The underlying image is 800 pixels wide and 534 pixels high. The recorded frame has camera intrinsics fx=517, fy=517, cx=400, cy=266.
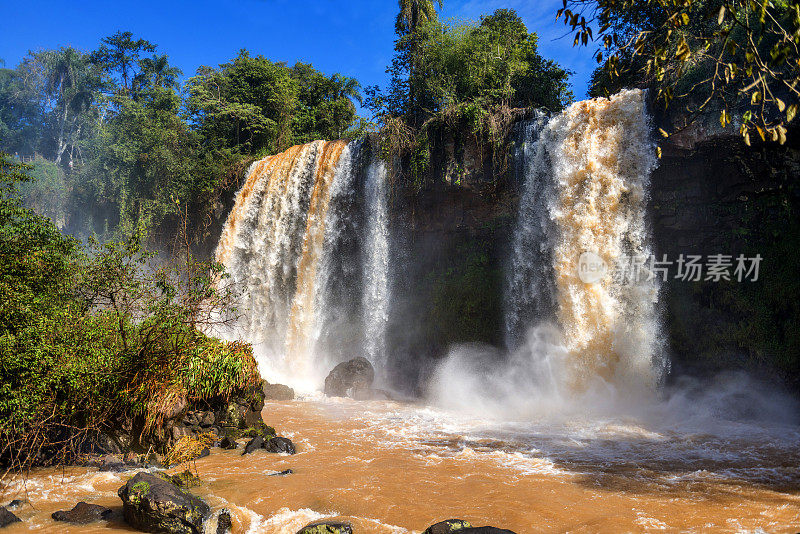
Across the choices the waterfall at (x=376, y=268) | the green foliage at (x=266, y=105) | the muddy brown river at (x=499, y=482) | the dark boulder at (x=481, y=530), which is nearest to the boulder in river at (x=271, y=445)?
the muddy brown river at (x=499, y=482)

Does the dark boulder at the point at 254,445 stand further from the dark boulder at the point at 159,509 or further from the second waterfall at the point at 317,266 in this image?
the second waterfall at the point at 317,266

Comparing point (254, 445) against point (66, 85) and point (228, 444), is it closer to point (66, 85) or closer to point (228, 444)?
point (228, 444)

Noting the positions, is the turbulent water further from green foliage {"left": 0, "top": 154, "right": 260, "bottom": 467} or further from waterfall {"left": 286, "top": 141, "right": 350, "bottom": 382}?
green foliage {"left": 0, "top": 154, "right": 260, "bottom": 467}

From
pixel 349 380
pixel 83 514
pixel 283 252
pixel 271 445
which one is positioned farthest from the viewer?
pixel 283 252

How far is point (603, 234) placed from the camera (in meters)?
12.5

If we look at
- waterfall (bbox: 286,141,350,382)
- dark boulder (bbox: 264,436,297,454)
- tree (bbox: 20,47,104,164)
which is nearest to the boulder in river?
dark boulder (bbox: 264,436,297,454)

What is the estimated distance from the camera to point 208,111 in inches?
998

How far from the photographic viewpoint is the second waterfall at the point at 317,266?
17.2 m

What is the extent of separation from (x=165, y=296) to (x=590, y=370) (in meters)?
9.53

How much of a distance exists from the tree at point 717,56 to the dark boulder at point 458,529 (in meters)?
4.12

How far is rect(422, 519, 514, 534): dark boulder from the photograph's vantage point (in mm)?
5102

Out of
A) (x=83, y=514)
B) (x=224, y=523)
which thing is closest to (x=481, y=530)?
(x=224, y=523)

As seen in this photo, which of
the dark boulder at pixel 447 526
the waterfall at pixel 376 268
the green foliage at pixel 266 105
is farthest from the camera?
the green foliage at pixel 266 105

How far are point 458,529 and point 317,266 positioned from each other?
13027 millimetres
